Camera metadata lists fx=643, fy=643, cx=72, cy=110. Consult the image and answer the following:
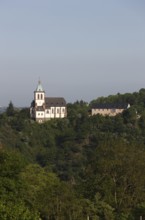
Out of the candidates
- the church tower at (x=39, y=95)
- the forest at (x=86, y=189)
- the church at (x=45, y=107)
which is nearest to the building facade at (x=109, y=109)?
the church at (x=45, y=107)

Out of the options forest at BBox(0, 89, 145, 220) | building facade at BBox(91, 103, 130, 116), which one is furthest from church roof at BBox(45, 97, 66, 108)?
forest at BBox(0, 89, 145, 220)

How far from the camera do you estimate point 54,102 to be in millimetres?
96500

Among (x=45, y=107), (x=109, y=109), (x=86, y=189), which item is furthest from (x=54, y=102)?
(x=86, y=189)

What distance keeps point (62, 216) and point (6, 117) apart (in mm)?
68733

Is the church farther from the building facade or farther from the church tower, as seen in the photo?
the building facade

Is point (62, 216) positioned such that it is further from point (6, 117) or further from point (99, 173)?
point (6, 117)

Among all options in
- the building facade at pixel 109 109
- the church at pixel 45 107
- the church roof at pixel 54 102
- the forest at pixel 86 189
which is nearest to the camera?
the forest at pixel 86 189

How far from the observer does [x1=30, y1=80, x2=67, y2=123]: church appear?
3720 inches

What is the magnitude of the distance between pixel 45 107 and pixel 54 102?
7.53 ft

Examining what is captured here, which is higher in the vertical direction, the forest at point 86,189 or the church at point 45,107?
the church at point 45,107

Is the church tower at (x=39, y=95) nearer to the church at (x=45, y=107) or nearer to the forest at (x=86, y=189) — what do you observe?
the church at (x=45, y=107)

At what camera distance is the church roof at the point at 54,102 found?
3775 inches

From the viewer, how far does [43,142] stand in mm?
88688

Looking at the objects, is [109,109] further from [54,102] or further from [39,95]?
[39,95]
